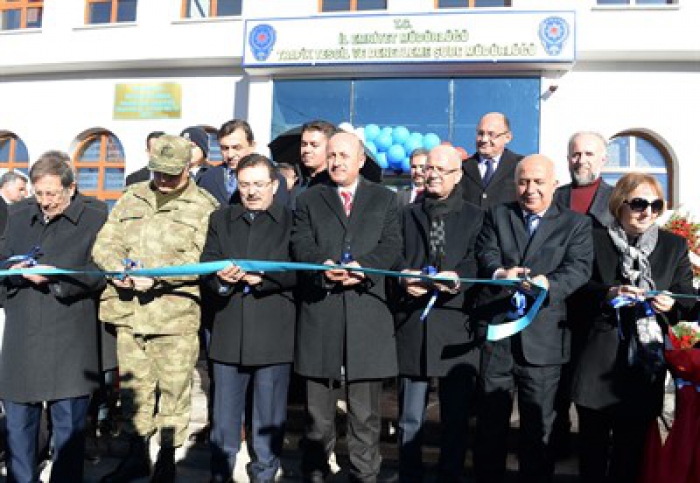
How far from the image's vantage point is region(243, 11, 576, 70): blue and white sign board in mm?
10812

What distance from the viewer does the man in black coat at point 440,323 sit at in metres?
3.18

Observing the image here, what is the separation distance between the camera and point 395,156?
1014 cm

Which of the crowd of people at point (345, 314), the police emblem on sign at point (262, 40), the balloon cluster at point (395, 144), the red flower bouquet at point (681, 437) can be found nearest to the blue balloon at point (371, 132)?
the balloon cluster at point (395, 144)

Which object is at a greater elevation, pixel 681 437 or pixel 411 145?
pixel 411 145

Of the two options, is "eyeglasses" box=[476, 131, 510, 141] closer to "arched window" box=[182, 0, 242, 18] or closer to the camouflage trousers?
the camouflage trousers

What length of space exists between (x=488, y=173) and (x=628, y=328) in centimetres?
169

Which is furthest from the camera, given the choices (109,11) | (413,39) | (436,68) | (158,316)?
(109,11)

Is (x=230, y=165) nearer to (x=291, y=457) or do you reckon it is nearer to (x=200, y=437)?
(x=200, y=437)

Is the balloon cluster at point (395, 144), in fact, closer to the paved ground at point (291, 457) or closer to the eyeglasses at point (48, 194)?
the paved ground at point (291, 457)

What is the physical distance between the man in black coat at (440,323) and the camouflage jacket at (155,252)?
1.23 meters

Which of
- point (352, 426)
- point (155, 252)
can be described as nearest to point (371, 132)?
point (155, 252)

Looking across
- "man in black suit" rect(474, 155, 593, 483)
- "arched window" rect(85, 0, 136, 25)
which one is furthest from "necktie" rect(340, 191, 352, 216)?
"arched window" rect(85, 0, 136, 25)

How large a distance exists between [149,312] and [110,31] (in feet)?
39.9

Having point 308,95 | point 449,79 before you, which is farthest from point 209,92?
point 449,79
